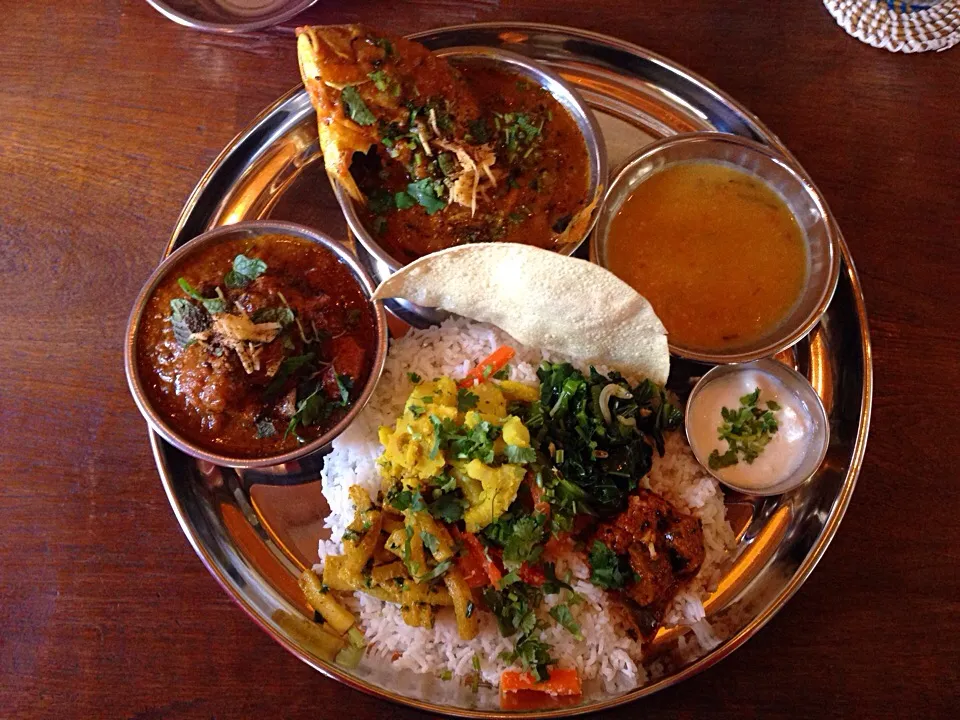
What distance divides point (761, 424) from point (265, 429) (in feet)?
5.27

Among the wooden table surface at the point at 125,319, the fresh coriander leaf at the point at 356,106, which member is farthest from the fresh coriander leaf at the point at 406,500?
the fresh coriander leaf at the point at 356,106

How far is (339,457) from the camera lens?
7.58ft

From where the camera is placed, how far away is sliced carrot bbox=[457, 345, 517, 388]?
91.1 inches

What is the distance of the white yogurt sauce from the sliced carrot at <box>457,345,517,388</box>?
642mm

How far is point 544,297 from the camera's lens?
214 cm

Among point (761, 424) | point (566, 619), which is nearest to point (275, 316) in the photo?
point (566, 619)

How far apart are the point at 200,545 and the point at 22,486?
69 cm

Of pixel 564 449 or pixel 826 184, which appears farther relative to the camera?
pixel 826 184

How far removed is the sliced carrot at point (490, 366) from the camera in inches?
91.1

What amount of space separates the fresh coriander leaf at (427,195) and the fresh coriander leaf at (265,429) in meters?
0.84

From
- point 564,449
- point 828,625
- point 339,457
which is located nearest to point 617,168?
point 564,449

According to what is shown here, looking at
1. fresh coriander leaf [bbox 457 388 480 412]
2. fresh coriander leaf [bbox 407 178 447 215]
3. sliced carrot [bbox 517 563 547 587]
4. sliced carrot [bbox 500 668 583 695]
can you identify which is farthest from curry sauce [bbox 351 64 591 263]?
sliced carrot [bbox 500 668 583 695]

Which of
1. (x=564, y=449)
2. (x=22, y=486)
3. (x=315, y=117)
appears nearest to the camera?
(x=564, y=449)

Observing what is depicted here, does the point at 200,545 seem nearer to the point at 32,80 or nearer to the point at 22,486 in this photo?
the point at 22,486
